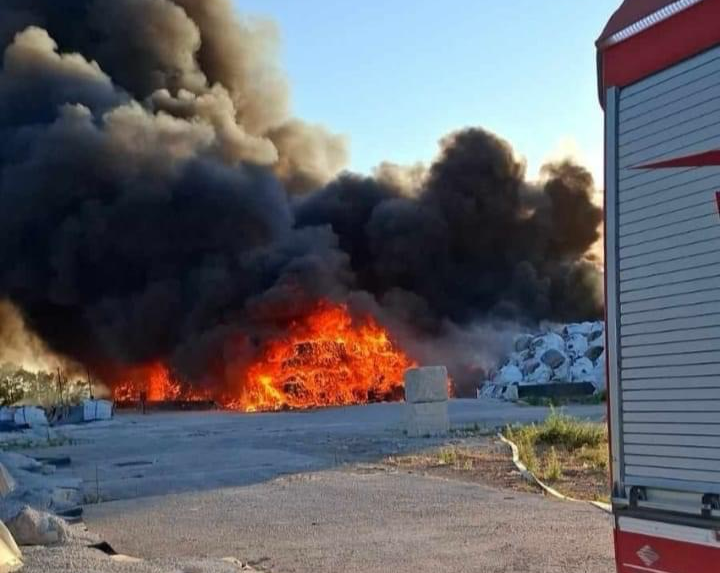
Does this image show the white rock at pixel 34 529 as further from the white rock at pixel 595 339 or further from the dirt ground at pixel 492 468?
the white rock at pixel 595 339

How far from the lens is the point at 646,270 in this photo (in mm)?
3352

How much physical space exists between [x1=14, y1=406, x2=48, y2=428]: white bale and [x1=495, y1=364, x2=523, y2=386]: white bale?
1286 centimetres

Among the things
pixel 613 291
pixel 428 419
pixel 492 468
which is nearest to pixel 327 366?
pixel 428 419

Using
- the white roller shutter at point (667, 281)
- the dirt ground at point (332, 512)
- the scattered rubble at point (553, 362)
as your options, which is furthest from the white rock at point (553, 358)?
the white roller shutter at point (667, 281)

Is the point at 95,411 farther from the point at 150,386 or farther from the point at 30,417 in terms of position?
the point at 150,386

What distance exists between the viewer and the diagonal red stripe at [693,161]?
3.07m

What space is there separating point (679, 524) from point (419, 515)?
193 inches

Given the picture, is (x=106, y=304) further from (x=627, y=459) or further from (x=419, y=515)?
(x=627, y=459)

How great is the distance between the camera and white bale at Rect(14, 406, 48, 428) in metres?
23.5

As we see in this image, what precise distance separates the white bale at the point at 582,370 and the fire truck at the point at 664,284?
998 inches

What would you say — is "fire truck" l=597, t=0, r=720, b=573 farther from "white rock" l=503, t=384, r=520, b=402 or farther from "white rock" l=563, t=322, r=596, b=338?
"white rock" l=563, t=322, r=596, b=338

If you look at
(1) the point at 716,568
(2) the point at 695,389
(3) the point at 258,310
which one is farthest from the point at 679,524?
(3) the point at 258,310

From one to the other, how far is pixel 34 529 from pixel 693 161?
4.82 meters

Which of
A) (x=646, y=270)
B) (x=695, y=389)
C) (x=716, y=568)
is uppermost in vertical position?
(x=646, y=270)
